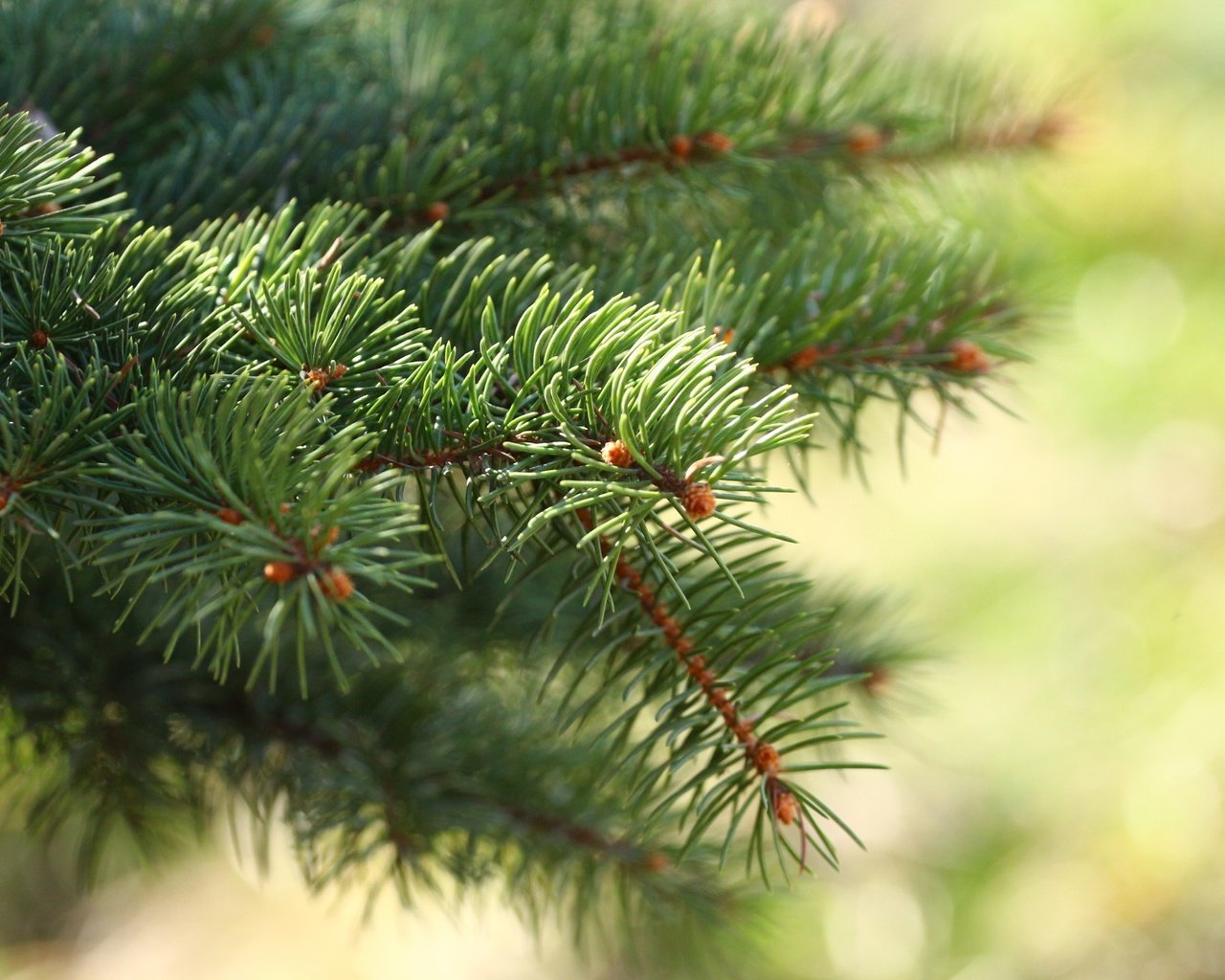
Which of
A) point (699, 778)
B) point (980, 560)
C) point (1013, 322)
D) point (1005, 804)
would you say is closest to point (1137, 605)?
point (980, 560)

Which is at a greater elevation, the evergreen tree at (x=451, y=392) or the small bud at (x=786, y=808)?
the evergreen tree at (x=451, y=392)

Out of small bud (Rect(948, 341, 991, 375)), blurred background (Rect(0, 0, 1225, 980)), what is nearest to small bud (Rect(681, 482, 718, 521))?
small bud (Rect(948, 341, 991, 375))

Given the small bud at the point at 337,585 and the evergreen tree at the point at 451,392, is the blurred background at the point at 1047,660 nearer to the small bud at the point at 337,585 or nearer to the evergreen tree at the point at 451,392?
the evergreen tree at the point at 451,392

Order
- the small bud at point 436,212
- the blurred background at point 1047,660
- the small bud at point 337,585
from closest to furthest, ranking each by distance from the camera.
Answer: the small bud at point 337,585
the small bud at point 436,212
the blurred background at point 1047,660

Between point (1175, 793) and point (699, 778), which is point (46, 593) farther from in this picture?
point (1175, 793)

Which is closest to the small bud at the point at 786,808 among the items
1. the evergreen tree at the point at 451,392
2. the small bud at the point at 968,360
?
the evergreen tree at the point at 451,392

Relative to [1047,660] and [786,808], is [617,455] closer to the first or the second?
[786,808]

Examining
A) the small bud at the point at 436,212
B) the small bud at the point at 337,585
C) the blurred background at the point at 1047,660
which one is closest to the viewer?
the small bud at the point at 337,585

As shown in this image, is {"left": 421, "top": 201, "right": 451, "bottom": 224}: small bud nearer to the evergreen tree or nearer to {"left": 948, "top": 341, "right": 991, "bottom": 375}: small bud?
the evergreen tree
